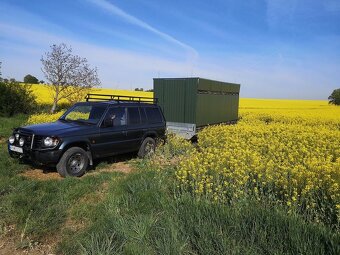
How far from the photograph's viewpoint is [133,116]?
9500mm

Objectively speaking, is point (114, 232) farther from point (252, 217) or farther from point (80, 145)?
point (80, 145)

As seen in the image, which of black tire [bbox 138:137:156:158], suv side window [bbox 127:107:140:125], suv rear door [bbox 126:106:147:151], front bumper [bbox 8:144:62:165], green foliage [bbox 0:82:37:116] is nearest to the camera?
front bumper [bbox 8:144:62:165]

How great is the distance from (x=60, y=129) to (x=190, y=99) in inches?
276

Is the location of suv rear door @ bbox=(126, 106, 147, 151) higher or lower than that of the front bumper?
higher

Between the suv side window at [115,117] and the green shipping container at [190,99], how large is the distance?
4898 mm

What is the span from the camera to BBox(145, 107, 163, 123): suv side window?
10.1 meters

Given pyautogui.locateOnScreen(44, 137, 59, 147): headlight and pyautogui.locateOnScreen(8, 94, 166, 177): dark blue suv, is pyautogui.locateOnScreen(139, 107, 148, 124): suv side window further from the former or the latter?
pyautogui.locateOnScreen(44, 137, 59, 147): headlight

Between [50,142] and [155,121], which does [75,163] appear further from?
→ [155,121]

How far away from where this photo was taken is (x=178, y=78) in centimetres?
1387

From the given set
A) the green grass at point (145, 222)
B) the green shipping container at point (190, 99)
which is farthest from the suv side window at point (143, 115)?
the green shipping container at point (190, 99)

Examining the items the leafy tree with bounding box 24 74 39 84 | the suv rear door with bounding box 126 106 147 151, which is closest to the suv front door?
the suv rear door with bounding box 126 106 147 151

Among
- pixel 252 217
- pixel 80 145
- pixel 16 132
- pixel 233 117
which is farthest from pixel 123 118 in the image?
pixel 233 117

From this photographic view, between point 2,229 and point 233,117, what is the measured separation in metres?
15.4

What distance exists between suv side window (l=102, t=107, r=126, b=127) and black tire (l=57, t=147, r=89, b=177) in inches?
42.2
